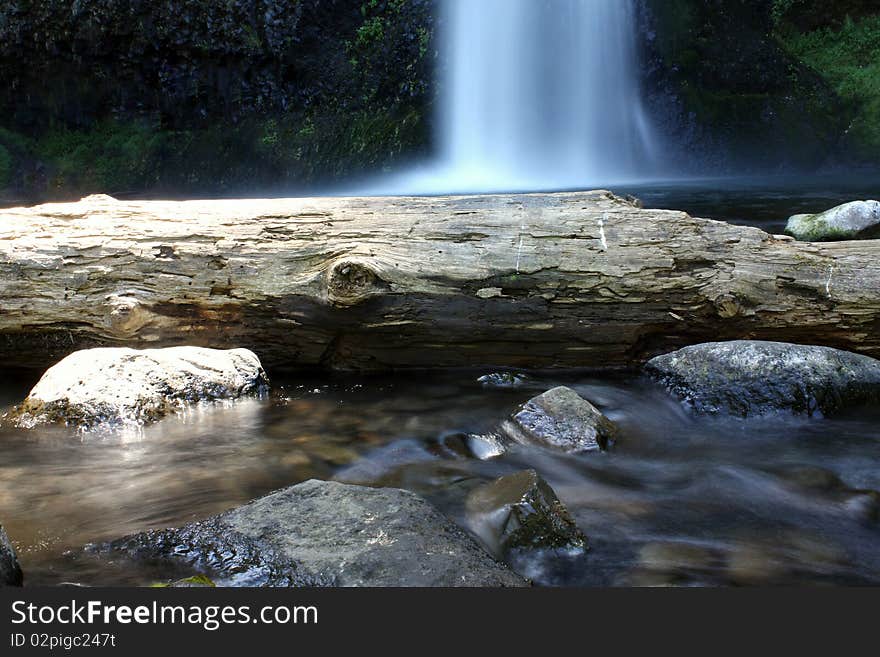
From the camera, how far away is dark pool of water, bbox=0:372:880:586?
2.23 meters

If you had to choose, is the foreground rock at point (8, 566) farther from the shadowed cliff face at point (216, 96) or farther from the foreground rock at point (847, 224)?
the shadowed cliff face at point (216, 96)

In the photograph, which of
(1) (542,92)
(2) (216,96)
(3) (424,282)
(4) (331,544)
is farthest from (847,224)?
(2) (216,96)

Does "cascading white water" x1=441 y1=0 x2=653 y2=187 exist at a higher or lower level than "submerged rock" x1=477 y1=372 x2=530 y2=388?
higher

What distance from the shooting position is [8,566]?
1976mm

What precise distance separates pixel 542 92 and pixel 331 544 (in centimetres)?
1564

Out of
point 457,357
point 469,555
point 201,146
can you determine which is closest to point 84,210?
point 457,357

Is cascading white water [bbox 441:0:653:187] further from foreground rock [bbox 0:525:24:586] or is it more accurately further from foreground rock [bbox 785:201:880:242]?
foreground rock [bbox 0:525:24:586]

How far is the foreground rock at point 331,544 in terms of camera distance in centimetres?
195

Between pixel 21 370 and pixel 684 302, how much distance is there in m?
3.62

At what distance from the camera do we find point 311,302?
371cm

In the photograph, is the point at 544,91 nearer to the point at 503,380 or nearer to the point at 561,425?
the point at 503,380

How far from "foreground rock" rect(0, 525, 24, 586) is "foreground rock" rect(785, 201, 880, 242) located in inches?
266

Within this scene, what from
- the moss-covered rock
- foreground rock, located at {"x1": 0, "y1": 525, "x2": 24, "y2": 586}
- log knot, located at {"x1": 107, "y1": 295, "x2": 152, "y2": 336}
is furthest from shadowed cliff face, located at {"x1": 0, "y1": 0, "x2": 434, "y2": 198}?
foreground rock, located at {"x1": 0, "y1": 525, "x2": 24, "y2": 586}

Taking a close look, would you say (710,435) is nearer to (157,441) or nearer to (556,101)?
(157,441)
